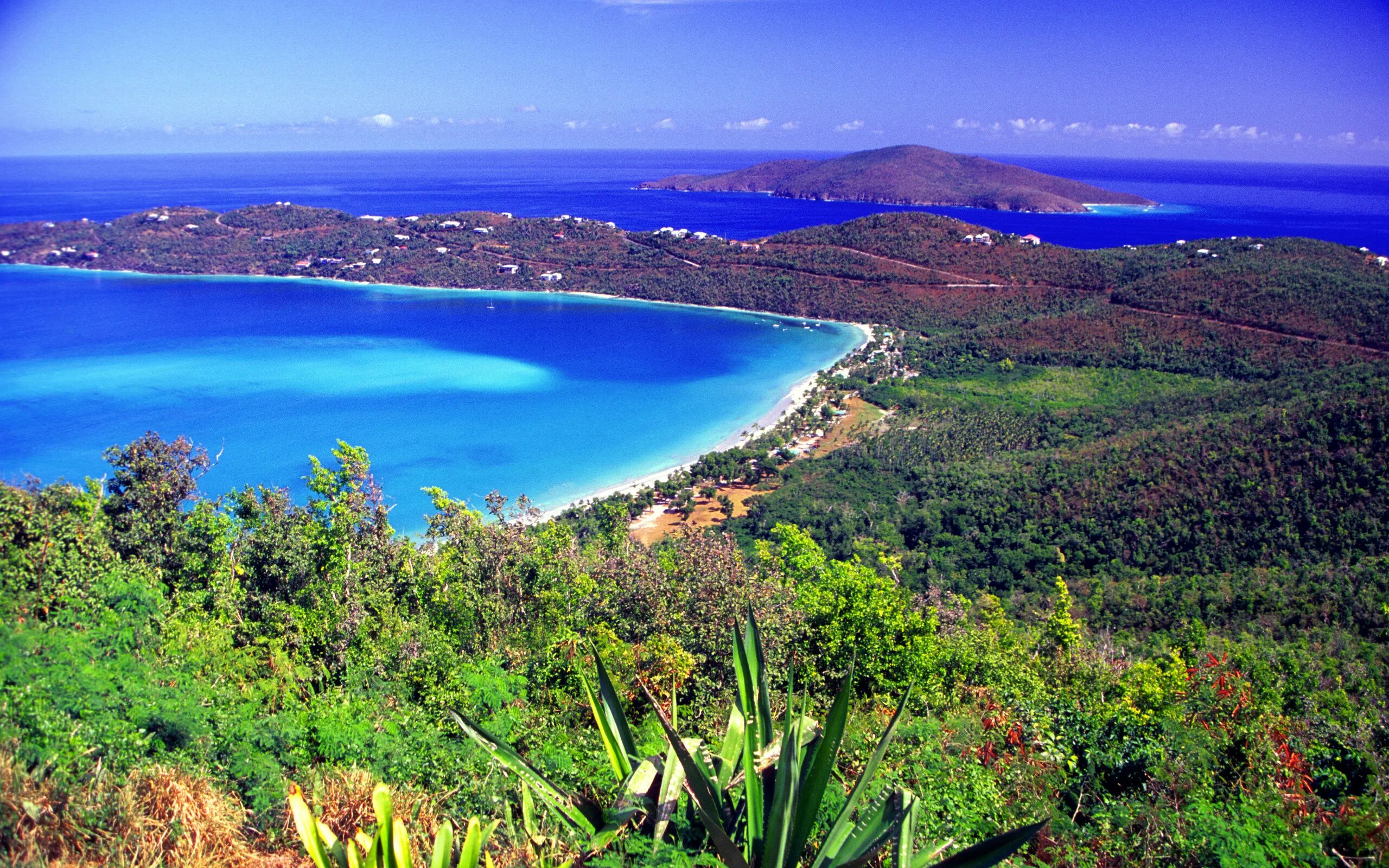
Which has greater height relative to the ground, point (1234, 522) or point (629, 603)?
point (629, 603)

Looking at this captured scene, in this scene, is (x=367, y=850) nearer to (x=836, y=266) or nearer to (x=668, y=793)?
(x=668, y=793)

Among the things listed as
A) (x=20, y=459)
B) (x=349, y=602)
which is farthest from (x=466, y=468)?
(x=349, y=602)

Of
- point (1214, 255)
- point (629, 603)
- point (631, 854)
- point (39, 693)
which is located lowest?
point (629, 603)

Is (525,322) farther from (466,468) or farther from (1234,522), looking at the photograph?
(1234,522)

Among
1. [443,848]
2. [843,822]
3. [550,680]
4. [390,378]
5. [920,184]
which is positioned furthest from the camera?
[920,184]

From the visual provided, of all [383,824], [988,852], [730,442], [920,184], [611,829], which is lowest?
[730,442]

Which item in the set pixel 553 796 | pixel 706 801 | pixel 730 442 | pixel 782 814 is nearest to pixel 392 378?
pixel 730 442

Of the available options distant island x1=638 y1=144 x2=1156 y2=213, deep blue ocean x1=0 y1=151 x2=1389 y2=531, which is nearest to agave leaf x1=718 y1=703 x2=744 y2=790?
deep blue ocean x1=0 y1=151 x2=1389 y2=531

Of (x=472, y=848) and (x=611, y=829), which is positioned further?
(x=611, y=829)
